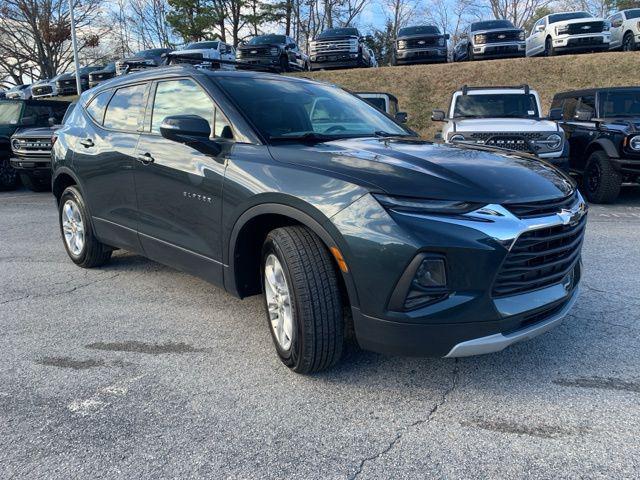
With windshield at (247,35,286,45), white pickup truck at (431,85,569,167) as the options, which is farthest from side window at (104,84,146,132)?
windshield at (247,35,286,45)

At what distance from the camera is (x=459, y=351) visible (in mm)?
2615

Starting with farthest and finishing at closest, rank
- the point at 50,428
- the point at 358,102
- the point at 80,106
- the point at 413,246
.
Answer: the point at 80,106 < the point at 358,102 < the point at 50,428 < the point at 413,246

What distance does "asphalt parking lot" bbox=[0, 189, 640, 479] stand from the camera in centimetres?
236

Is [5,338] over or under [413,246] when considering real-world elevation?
under

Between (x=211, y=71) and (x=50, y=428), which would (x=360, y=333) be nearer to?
(x=50, y=428)

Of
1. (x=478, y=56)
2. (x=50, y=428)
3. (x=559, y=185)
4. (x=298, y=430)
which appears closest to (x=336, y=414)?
(x=298, y=430)

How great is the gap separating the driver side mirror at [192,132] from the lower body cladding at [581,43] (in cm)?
1923

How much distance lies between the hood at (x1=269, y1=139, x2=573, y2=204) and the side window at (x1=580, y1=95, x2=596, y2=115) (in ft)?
23.5

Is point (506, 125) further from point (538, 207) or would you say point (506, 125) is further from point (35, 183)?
point (35, 183)

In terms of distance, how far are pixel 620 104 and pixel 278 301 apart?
338 inches

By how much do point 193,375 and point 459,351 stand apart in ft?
5.07

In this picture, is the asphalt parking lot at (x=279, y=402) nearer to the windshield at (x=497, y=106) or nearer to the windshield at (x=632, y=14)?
the windshield at (x=497, y=106)

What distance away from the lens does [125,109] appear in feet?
15.3

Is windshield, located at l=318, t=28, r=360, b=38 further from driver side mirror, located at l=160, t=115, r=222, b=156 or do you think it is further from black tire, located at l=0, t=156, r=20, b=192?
driver side mirror, located at l=160, t=115, r=222, b=156
